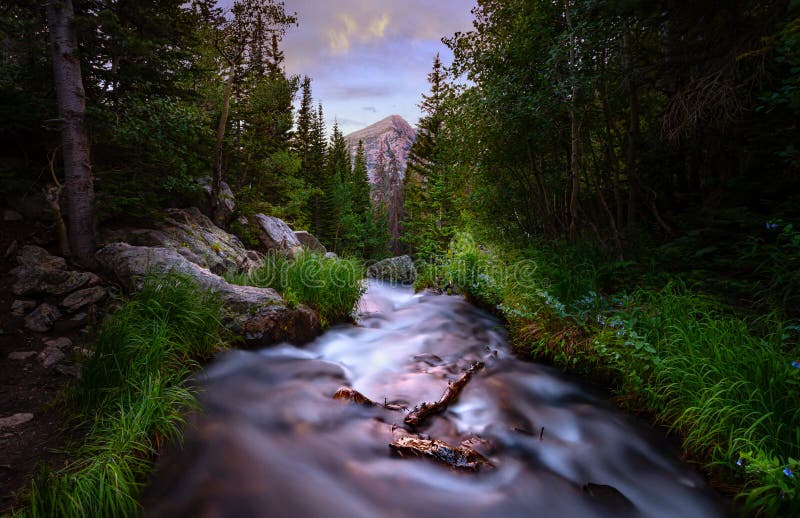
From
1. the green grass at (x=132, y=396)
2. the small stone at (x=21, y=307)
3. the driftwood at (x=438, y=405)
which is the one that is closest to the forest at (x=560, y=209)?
the green grass at (x=132, y=396)

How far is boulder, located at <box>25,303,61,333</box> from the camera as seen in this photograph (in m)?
3.79

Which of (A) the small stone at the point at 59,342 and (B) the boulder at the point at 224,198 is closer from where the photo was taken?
(A) the small stone at the point at 59,342

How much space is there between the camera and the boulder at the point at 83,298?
4156 mm

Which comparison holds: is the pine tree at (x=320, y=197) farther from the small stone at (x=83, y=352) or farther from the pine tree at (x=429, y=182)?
the small stone at (x=83, y=352)

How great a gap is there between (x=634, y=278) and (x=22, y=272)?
8735 mm

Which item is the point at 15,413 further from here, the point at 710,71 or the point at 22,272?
the point at 710,71

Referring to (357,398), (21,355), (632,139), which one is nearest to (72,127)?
(21,355)

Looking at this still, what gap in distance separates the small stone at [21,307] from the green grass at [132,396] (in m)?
1.13

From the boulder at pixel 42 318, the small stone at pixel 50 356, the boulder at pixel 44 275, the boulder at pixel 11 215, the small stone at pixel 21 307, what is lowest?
the small stone at pixel 50 356

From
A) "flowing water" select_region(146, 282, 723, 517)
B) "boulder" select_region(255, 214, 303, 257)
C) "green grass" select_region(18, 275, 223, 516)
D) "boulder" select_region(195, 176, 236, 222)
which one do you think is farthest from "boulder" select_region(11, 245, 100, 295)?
"boulder" select_region(255, 214, 303, 257)

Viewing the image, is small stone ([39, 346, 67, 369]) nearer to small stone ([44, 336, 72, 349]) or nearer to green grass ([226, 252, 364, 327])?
small stone ([44, 336, 72, 349])

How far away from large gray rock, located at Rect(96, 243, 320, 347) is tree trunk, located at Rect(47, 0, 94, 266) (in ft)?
1.57

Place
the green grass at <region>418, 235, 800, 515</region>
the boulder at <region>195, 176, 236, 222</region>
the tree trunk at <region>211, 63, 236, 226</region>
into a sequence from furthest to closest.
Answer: the boulder at <region>195, 176, 236, 222</region> → the tree trunk at <region>211, 63, 236, 226</region> → the green grass at <region>418, 235, 800, 515</region>

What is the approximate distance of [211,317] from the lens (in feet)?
14.7
